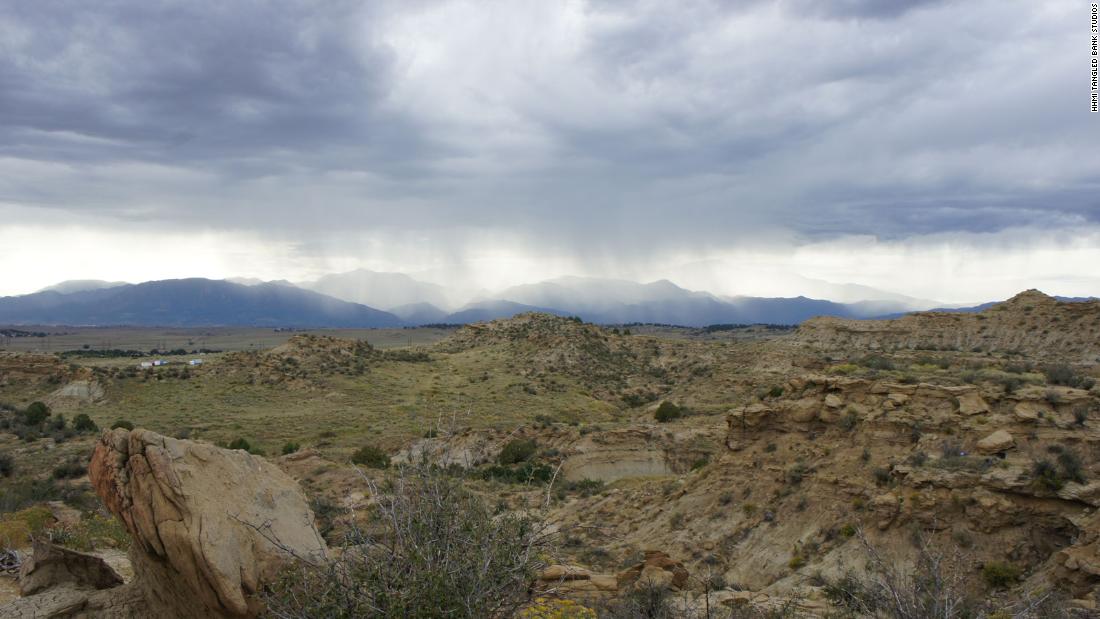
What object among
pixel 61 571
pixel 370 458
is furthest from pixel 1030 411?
pixel 370 458

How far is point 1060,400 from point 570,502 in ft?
47.9

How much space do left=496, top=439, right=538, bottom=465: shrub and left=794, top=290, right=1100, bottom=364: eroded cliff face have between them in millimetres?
29630

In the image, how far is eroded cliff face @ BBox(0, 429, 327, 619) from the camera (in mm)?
7082

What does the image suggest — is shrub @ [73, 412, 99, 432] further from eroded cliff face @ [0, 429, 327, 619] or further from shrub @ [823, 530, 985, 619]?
shrub @ [823, 530, 985, 619]

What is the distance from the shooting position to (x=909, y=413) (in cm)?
1523

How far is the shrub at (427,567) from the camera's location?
551 centimetres

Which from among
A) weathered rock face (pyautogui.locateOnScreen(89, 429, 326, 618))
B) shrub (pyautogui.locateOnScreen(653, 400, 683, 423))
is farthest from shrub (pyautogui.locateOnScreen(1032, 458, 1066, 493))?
shrub (pyautogui.locateOnScreen(653, 400, 683, 423))

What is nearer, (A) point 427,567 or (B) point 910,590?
(A) point 427,567

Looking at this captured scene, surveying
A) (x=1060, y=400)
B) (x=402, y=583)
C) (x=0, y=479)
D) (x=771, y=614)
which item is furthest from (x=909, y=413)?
(x=0, y=479)

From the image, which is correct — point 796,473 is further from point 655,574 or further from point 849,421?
point 655,574

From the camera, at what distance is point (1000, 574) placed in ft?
35.3

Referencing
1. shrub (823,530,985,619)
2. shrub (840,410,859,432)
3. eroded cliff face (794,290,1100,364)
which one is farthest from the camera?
eroded cliff face (794,290,1100,364)

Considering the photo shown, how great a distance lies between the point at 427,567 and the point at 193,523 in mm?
3468

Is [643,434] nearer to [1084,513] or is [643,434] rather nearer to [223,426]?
[1084,513]
